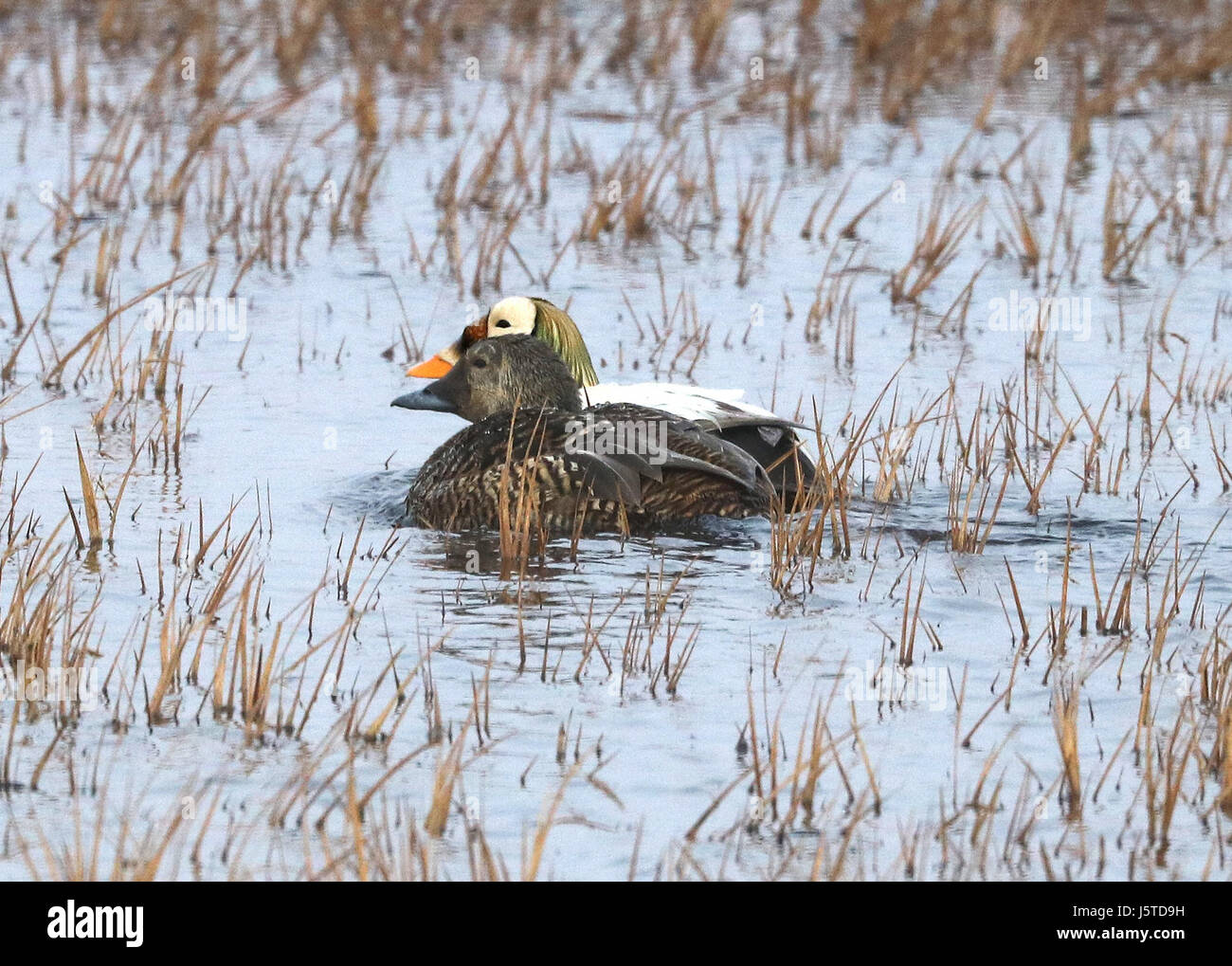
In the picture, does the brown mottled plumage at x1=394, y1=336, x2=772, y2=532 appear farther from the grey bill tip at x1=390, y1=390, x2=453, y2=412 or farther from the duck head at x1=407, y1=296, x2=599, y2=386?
the duck head at x1=407, y1=296, x2=599, y2=386

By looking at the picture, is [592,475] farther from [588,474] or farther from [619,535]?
[619,535]

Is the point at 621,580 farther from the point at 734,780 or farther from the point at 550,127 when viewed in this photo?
the point at 550,127

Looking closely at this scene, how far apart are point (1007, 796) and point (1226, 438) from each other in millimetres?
4080

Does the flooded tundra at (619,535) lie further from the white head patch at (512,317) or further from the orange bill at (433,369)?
the white head patch at (512,317)

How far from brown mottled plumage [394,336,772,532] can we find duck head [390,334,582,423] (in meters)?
0.37

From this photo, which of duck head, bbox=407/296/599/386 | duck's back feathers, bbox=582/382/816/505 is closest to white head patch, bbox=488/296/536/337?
duck head, bbox=407/296/599/386

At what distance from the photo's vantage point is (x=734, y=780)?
4.65 metres

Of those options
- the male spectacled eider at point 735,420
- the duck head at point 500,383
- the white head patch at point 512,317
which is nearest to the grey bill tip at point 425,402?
the duck head at point 500,383

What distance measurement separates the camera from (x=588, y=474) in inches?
271

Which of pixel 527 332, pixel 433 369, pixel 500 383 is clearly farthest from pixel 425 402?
pixel 527 332

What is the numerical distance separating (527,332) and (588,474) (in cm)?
176

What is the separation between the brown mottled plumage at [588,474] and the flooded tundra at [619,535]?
11cm

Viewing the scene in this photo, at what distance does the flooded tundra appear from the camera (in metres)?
4.50
